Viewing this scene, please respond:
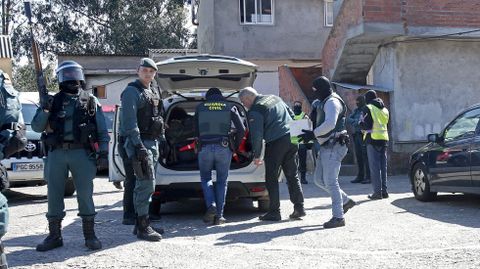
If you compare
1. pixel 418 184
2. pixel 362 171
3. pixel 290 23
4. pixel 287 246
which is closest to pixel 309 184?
pixel 362 171

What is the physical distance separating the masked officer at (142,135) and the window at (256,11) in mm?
16191

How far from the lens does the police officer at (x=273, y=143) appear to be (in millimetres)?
7648

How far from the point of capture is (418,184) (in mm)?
9625

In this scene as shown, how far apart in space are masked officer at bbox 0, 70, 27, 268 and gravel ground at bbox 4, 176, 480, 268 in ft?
3.77

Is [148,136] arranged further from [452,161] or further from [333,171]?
[452,161]

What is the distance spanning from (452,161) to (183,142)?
4045 mm

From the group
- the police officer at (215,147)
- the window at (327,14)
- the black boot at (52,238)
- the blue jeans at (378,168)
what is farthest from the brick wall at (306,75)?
the black boot at (52,238)

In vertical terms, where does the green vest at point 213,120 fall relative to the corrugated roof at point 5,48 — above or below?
below

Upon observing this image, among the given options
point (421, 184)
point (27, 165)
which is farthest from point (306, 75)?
point (27, 165)

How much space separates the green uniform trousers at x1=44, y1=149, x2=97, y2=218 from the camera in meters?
6.02

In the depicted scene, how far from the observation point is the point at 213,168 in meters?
7.67

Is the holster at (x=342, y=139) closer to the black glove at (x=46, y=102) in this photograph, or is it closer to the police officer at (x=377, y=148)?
the police officer at (x=377, y=148)

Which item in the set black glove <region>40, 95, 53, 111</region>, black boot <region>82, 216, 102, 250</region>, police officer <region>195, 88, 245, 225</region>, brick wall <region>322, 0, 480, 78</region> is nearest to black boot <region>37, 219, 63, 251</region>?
black boot <region>82, 216, 102, 250</region>

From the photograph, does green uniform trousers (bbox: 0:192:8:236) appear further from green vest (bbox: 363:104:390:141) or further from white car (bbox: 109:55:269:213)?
green vest (bbox: 363:104:390:141)
